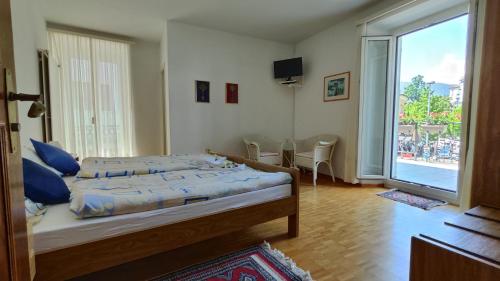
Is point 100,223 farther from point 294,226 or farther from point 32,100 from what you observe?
point 294,226

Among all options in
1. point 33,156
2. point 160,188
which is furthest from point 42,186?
point 33,156

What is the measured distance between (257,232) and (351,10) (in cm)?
343

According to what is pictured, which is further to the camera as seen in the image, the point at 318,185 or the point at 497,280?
the point at 318,185

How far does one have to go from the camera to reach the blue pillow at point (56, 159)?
2.23m

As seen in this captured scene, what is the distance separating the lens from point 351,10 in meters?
A: 3.57

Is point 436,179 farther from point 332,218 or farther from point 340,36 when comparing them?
point 340,36

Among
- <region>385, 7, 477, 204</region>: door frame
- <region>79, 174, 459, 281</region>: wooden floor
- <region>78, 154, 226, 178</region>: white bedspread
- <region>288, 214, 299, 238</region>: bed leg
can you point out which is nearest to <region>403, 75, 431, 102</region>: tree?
<region>385, 7, 477, 204</region>: door frame

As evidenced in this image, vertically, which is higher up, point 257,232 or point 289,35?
point 289,35

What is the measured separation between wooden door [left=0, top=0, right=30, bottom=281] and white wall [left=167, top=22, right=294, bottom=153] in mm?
3378

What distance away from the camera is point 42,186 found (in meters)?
1.44

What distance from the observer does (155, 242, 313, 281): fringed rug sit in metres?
1.53

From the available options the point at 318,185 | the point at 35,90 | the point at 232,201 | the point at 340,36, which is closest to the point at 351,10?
the point at 340,36

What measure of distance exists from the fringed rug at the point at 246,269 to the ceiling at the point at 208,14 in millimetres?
3187

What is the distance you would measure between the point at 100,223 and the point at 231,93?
11.2 feet
